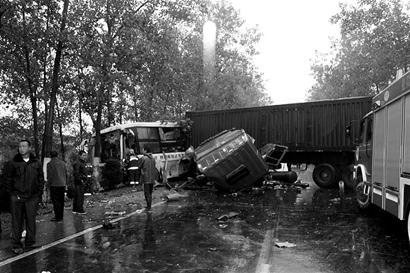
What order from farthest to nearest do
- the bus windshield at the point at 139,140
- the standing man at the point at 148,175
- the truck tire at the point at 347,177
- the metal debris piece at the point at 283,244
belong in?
the bus windshield at the point at 139,140
the truck tire at the point at 347,177
the standing man at the point at 148,175
the metal debris piece at the point at 283,244

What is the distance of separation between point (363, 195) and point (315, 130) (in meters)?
6.98

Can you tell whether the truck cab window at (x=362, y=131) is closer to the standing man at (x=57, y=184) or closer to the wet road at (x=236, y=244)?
the wet road at (x=236, y=244)

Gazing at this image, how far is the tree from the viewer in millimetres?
19406

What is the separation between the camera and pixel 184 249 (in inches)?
252

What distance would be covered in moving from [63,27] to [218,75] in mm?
17959

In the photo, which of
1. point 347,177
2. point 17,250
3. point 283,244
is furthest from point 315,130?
point 17,250

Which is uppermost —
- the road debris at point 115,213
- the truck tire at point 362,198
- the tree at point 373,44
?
the tree at point 373,44

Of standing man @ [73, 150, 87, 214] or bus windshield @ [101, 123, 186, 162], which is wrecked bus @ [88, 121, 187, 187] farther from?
standing man @ [73, 150, 87, 214]

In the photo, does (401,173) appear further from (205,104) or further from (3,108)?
(205,104)

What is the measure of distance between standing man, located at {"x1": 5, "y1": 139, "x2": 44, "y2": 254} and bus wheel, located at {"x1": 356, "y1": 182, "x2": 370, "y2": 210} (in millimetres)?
6743

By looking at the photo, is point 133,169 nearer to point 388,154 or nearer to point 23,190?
point 23,190

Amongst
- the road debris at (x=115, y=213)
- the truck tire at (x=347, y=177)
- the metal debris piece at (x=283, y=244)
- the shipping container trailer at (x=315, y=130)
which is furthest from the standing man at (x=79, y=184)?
the truck tire at (x=347, y=177)

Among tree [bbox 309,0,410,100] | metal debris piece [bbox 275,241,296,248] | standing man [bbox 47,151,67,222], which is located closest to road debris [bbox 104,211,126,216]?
standing man [bbox 47,151,67,222]

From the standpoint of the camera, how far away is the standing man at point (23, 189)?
21.5 feet
